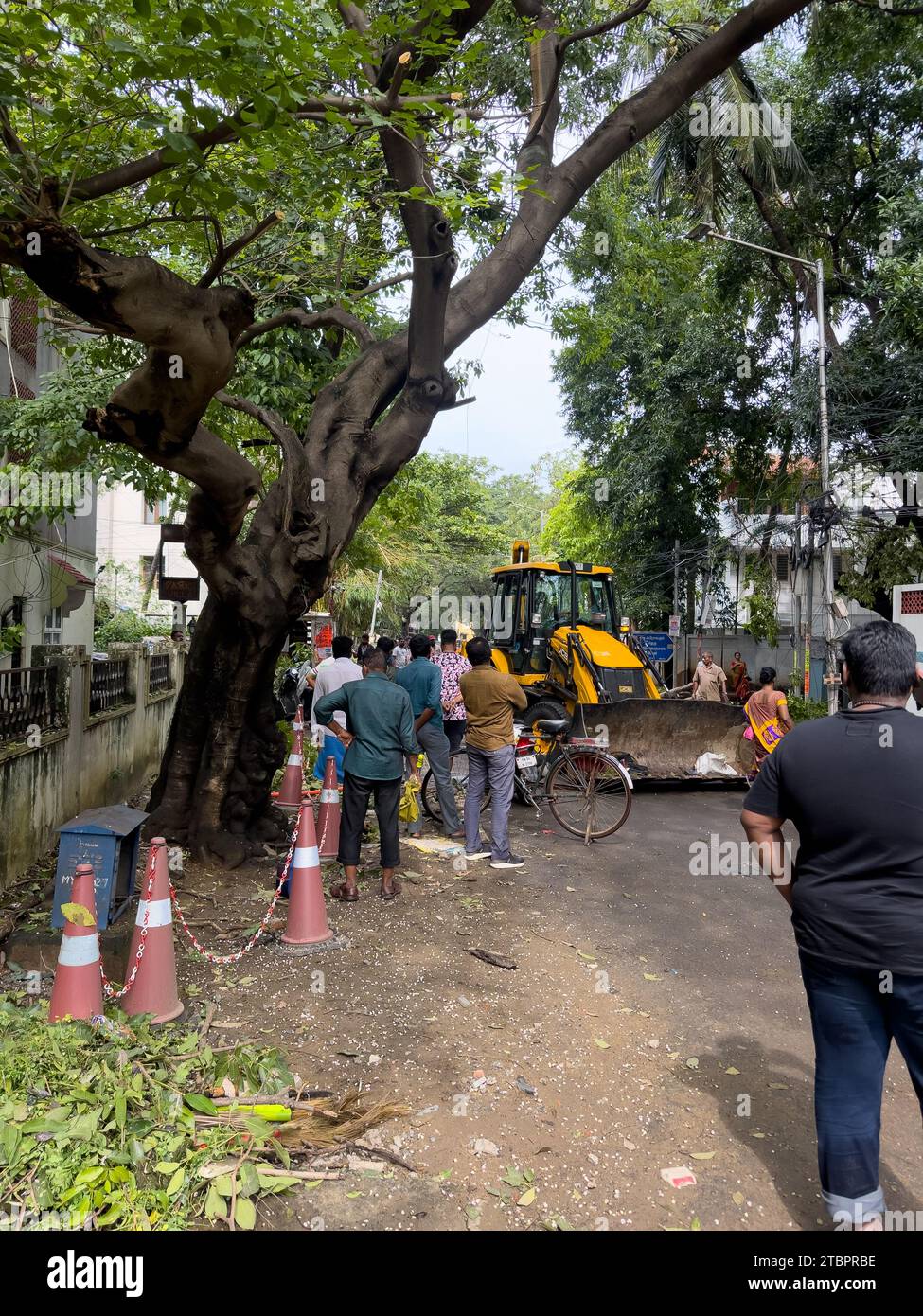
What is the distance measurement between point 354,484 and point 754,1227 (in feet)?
20.7

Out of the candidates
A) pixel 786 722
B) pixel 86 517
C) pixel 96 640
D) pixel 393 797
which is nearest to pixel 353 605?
pixel 96 640

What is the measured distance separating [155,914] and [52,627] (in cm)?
1374

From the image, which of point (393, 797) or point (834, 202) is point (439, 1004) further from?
point (834, 202)

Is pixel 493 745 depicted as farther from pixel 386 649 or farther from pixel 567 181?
pixel 567 181

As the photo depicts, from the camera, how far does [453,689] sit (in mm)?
9781

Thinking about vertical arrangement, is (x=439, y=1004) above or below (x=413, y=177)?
below

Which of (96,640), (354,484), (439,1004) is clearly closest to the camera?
(439,1004)

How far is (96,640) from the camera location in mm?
20531

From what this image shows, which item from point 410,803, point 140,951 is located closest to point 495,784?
point 410,803

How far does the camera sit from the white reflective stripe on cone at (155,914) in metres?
4.40

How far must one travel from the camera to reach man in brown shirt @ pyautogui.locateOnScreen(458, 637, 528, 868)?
7.58 metres

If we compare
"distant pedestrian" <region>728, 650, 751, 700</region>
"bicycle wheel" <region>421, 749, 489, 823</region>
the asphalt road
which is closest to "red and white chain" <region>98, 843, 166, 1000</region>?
the asphalt road

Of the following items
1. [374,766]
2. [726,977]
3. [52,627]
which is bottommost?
[726,977]

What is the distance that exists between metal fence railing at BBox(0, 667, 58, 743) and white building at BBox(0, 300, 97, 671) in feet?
10.3
